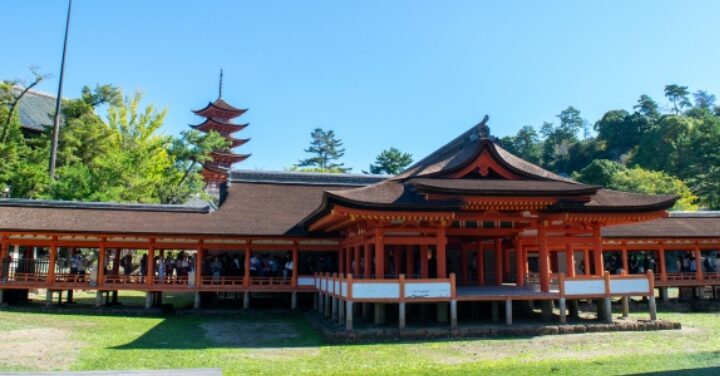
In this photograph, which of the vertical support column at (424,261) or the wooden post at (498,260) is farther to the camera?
the wooden post at (498,260)

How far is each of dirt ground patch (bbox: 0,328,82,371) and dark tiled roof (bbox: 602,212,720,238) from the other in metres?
21.3

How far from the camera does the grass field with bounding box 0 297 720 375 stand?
38.0 ft

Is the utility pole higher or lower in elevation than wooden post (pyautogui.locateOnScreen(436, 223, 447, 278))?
higher

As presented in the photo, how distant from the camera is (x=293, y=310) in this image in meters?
22.9

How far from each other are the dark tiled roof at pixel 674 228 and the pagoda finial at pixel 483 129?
30.1 ft

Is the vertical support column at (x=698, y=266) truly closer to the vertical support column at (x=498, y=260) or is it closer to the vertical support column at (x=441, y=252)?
the vertical support column at (x=498, y=260)

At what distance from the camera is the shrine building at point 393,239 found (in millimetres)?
16453

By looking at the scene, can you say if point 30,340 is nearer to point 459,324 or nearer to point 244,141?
point 459,324

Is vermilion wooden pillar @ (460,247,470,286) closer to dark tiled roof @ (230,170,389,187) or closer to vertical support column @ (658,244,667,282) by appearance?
dark tiled roof @ (230,170,389,187)

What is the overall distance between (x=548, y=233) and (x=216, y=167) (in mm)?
43351

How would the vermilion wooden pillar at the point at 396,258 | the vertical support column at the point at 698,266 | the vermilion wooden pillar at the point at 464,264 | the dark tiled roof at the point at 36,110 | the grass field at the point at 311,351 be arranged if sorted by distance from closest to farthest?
the grass field at the point at 311,351 → the vermilion wooden pillar at the point at 396,258 → the vermilion wooden pillar at the point at 464,264 → the vertical support column at the point at 698,266 → the dark tiled roof at the point at 36,110

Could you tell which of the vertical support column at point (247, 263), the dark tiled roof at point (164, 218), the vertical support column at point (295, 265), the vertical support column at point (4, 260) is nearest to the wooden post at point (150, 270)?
the dark tiled roof at point (164, 218)

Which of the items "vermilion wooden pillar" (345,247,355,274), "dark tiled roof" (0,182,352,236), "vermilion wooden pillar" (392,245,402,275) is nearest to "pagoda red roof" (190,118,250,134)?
"dark tiled roof" (0,182,352,236)

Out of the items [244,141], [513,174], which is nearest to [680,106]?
[244,141]
